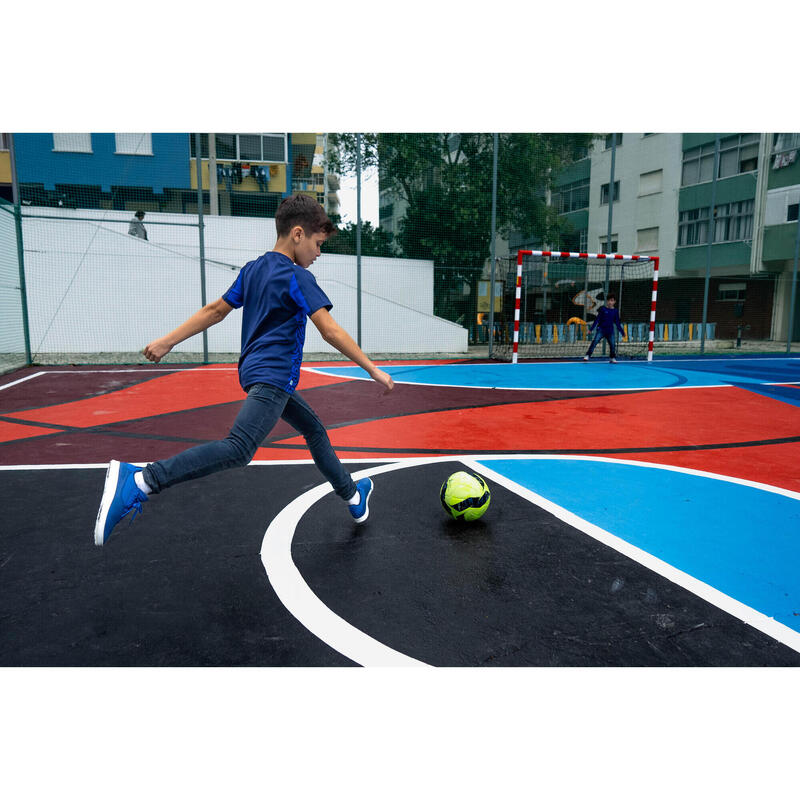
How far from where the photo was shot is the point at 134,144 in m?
14.1

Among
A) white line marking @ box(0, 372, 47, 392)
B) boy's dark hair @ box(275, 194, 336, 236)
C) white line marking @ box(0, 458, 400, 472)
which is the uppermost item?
boy's dark hair @ box(275, 194, 336, 236)

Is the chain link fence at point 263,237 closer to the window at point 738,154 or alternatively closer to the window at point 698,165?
the window at point 698,165

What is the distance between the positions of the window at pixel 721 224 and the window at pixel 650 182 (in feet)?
5.67

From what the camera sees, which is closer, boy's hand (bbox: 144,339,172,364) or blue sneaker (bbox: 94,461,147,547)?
blue sneaker (bbox: 94,461,147,547)

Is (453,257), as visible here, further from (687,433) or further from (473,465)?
(473,465)

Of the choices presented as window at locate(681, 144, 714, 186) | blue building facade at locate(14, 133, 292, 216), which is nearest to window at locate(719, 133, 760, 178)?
window at locate(681, 144, 714, 186)

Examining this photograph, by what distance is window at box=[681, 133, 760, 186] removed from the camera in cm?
2509

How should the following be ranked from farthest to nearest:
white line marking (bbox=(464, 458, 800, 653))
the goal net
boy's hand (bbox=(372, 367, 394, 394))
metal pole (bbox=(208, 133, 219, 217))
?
1. the goal net
2. metal pole (bbox=(208, 133, 219, 217))
3. boy's hand (bbox=(372, 367, 394, 394))
4. white line marking (bbox=(464, 458, 800, 653))

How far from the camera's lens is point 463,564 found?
294 cm

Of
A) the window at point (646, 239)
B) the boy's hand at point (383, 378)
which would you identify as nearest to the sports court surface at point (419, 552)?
the boy's hand at point (383, 378)

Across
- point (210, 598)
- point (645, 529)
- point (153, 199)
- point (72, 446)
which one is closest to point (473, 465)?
point (645, 529)

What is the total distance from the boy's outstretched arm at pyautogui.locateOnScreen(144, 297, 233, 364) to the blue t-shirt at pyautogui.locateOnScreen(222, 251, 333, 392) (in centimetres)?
8

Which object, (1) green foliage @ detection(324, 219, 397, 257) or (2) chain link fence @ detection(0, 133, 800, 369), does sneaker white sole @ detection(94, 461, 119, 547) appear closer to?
(2) chain link fence @ detection(0, 133, 800, 369)
